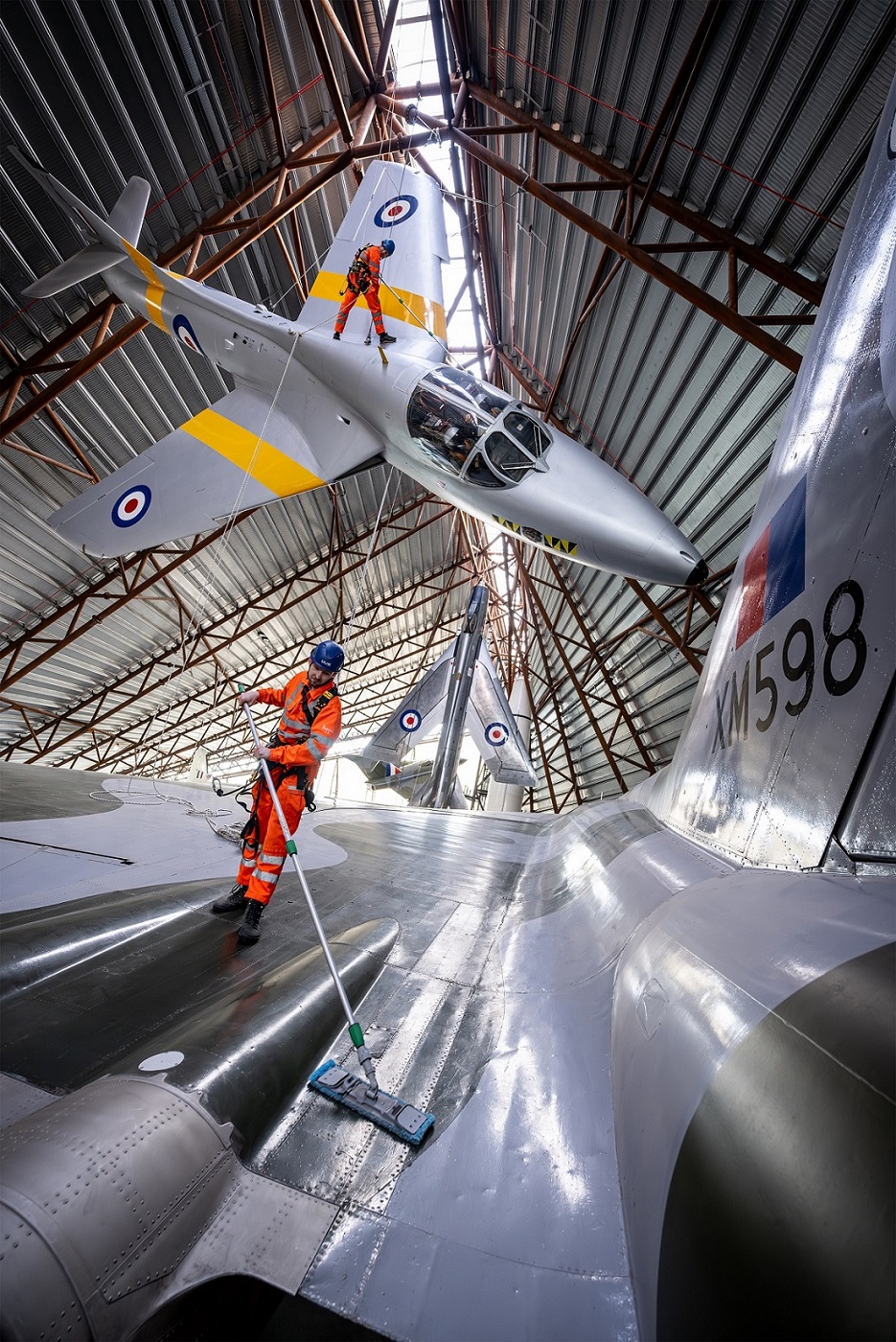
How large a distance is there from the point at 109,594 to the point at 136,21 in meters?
11.3

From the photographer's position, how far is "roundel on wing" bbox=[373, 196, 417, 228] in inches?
376

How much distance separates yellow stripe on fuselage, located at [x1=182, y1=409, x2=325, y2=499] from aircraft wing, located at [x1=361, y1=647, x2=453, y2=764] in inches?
255

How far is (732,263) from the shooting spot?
7.36m

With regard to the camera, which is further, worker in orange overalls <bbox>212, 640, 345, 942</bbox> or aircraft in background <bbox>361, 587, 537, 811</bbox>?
aircraft in background <bbox>361, 587, 537, 811</bbox>

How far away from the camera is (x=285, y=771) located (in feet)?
12.1

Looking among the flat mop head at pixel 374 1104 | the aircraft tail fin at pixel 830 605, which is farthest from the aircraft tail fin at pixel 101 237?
the flat mop head at pixel 374 1104

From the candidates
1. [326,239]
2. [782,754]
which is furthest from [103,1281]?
[326,239]

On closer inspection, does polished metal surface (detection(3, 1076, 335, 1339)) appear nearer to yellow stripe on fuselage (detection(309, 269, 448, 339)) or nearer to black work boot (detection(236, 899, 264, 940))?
black work boot (detection(236, 899, 264, 940))

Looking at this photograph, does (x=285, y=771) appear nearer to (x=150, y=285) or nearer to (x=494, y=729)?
(x=150, y=285)

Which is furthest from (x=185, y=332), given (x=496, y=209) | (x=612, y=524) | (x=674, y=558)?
(x=674, y=558)

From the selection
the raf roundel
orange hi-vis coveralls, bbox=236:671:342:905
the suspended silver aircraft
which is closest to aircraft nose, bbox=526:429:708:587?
the suspended silver aircraft

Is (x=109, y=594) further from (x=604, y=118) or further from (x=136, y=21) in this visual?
(x=604, y=118)

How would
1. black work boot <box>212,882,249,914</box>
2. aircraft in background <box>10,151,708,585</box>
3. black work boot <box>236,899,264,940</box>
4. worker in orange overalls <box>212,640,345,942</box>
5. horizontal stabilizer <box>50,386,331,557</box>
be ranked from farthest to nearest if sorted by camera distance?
horizontal stabilizer <box>50,386,331,557</box>
aircraft in background <box>10,151,708,585</box>
black work boot <box>212,882,249,914</box>
worker in orange overalls <box>212,640,345,942</box>
black work boot <box>236,899,264,940</box>

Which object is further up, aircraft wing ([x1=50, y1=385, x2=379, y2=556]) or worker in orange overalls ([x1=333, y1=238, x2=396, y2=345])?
worker in orange overalls ([x1=333, y1=238, x2=396, y2=345])
